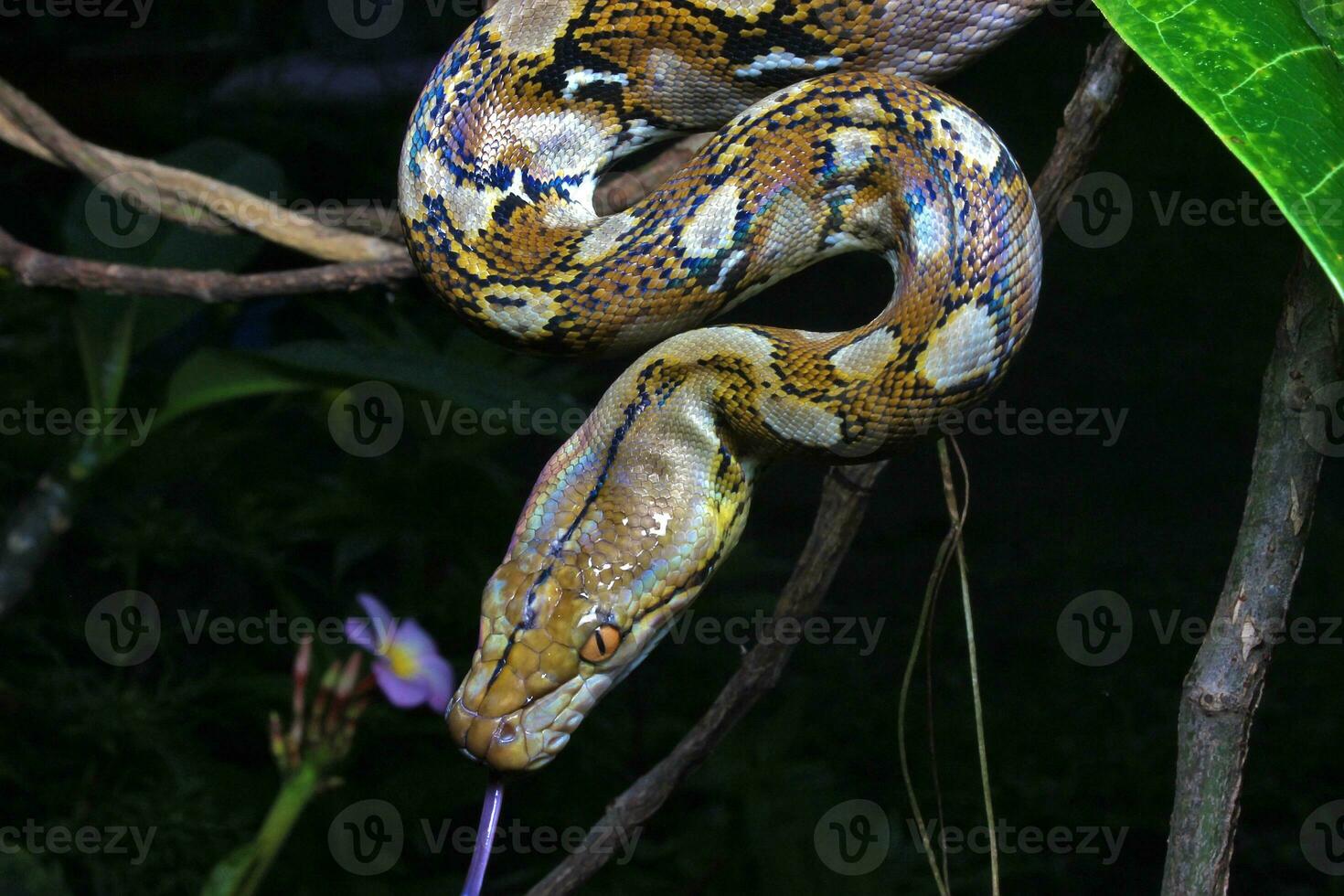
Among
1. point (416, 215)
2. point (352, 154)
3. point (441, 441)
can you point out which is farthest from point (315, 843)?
point (352, 154)

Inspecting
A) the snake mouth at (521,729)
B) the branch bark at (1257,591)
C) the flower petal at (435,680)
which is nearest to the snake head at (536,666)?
Answer: the snake mouth at (521,729)

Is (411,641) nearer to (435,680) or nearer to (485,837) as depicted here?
(435,680)

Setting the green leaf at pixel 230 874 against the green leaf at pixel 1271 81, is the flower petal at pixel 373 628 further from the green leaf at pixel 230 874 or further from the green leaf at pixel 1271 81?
the green leaf at pixel 1271 81

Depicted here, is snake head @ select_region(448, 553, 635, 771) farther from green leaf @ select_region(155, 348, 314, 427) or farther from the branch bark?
green leaf @ select_region(155, 348, 314, 427)

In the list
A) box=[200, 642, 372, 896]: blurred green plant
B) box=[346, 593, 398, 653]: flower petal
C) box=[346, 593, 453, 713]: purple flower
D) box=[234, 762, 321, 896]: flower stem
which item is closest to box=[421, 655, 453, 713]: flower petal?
box=[346, 593, 453, 713]: purple flower

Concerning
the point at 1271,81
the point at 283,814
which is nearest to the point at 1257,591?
the point at 1271,81
